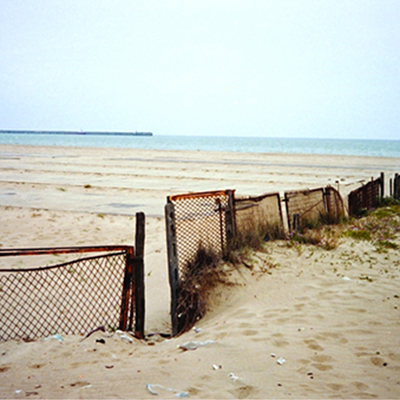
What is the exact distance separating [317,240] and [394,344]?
4.06 metres

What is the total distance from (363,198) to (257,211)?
4890 millimetres

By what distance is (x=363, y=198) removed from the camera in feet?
40.4

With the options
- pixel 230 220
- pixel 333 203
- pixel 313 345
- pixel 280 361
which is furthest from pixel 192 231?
pixel 333 203

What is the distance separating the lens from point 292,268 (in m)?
7.44

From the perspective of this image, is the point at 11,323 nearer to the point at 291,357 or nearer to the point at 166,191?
the point at 291,357

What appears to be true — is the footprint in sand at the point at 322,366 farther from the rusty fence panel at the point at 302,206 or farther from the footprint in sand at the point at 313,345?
the rusty fence panel at the point at 302,206

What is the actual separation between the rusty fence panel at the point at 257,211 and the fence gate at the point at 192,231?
325 mm

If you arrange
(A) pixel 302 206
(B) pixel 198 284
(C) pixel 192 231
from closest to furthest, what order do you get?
1. (B) pixel 198 284
2. (C) pixel 192 231
3. (A) pixel 302 206

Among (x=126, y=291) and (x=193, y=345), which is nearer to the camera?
(x=193, y=345)

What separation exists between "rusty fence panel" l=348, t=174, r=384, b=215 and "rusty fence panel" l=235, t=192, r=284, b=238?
333cm

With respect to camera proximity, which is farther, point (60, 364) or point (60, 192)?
point (60, 192)

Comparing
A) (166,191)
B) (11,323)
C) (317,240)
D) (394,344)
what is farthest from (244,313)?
(166,191)

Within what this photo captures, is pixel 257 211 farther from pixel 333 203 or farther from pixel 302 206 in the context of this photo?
pixel 333 203

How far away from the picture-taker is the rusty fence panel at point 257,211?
8.06 metres
